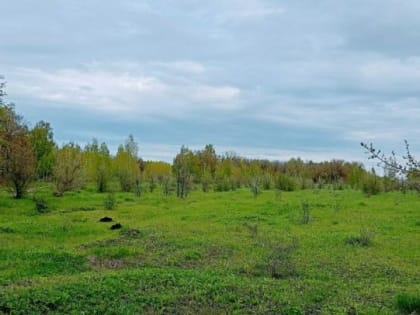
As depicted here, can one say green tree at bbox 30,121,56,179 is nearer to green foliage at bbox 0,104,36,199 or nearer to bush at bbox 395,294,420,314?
green foliage at bbox 0,104,36,199

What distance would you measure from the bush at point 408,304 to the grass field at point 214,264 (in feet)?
0.08

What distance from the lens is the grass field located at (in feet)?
29.4

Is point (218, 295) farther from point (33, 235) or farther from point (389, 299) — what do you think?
point (33, 235)

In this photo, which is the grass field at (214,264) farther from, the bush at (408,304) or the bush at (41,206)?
the bush at (41,206)

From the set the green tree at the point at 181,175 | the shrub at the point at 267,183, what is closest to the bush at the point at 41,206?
the green tree at the point at 181,175

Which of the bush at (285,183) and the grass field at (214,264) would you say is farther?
the bush at (285,183)

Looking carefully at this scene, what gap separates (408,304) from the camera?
346 inches

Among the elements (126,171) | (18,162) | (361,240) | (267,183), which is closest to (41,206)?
(18,162)

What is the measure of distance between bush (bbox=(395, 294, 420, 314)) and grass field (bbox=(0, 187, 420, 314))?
0.08 feet

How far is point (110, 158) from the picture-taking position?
Result: 50.6 m

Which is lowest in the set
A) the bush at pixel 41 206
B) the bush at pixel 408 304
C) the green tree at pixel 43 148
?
the bush at pixel 408 304

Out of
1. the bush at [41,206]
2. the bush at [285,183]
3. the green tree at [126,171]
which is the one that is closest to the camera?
the bush at [41,206]

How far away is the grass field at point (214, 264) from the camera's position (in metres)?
8.96

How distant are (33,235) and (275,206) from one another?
1195 centimetres
